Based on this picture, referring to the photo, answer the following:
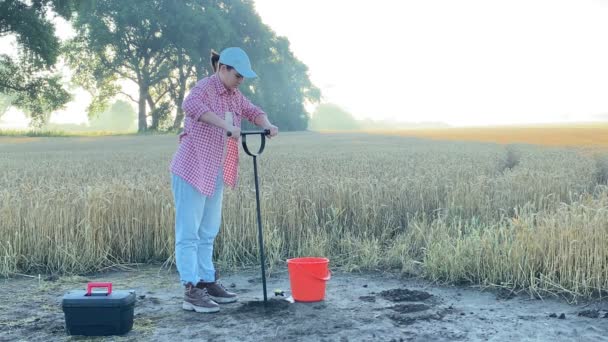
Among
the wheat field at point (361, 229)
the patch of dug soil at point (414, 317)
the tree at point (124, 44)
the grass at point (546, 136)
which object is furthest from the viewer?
the tree at point (124, 44)

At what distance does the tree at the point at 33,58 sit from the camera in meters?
30.1

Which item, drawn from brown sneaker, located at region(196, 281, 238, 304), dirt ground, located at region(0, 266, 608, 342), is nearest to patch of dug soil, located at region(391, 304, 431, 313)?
dirt ground, located at region(0, 266, 608, 342)

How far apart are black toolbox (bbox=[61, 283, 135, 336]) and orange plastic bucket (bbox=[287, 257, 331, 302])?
136cm

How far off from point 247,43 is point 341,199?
45156mm

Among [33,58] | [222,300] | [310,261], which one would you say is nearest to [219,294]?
[222,300]

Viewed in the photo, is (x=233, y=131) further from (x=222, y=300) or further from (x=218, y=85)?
(x=222, y=300)

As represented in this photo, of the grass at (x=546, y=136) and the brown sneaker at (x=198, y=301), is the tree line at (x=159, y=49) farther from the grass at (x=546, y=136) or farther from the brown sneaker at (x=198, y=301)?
the brown sneaker at (x=198, y=301)

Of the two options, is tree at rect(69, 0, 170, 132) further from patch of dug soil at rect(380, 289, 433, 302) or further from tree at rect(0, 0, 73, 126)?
patch of dug soil at rect(380, 289, 433, 302)

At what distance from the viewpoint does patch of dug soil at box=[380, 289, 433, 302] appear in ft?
18.0

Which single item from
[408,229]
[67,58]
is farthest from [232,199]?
[67,58]

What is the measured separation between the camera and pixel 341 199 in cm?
796

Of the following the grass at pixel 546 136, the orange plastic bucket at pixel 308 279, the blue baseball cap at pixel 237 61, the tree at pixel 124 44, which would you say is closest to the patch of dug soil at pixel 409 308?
the orange plastic bucket at pixel 308 279

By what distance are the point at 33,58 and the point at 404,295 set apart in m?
31.7

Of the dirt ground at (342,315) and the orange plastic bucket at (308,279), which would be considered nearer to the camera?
the dirt ground at (342,315)
